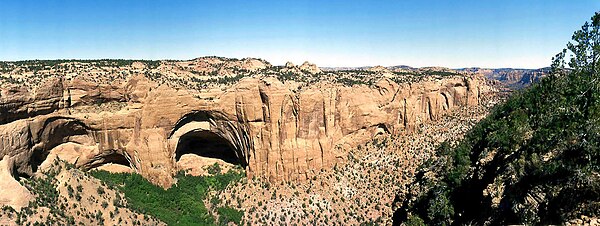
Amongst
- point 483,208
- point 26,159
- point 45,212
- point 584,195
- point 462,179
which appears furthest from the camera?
point 26,159

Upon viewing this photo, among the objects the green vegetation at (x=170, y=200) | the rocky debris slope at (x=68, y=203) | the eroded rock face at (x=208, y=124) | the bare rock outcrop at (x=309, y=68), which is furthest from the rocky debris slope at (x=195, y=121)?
the bare rock outcrop at (x=309, y=68)

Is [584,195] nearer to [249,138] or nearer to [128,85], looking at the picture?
[249,138]

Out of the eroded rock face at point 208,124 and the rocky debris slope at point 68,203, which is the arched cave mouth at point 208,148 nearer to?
the eroded rock face at point 208,124

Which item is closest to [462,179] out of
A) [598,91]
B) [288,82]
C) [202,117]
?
[598,91]

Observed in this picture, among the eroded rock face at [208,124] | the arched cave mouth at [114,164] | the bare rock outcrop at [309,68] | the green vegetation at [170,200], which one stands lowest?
the green vegetation at [170,200]

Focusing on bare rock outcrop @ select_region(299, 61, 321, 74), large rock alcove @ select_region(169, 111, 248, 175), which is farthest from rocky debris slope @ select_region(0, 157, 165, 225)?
bare rock outcrop @ select_region(299, 61, 321, 74)

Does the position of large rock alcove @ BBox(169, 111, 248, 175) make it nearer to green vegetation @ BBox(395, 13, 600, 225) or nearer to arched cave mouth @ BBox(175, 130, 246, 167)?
arched cave mouth @ BBox(175, 130, 246, 167)

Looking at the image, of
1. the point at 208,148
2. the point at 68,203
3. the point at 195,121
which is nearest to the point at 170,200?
the point at 195,121
